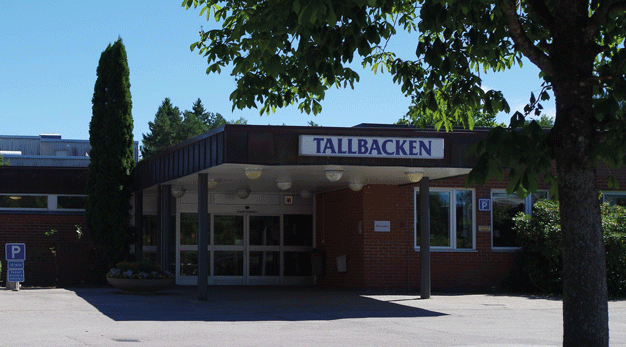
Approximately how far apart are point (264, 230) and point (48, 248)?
650cm

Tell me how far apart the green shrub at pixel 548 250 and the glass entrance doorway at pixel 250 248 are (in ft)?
20.5

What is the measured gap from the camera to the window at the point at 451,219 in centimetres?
2050

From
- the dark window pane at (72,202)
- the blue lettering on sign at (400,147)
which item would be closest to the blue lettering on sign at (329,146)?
the blue lettering on sign at (400,147)

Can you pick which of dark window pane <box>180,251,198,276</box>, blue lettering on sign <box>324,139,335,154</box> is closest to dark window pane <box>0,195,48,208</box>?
dark window pane <box>180,251,198,276</box>

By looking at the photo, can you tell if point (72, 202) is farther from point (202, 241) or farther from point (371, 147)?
point (371, 147)

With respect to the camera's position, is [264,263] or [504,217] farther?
[264,263]

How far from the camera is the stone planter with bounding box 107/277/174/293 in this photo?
17.9m

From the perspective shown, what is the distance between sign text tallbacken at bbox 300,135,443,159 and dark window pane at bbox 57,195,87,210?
11.1 meters

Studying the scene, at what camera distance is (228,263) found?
22.7m

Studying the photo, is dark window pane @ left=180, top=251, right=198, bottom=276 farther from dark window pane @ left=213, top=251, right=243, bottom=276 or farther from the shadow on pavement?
the shadow on pavement

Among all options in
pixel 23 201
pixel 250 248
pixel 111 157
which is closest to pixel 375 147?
pixel 250 248

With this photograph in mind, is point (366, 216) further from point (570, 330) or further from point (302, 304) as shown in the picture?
point (570, 330)

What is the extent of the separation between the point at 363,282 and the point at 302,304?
14.5 feet

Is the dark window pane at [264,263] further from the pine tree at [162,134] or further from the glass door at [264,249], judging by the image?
the pine tree at [162,134]
